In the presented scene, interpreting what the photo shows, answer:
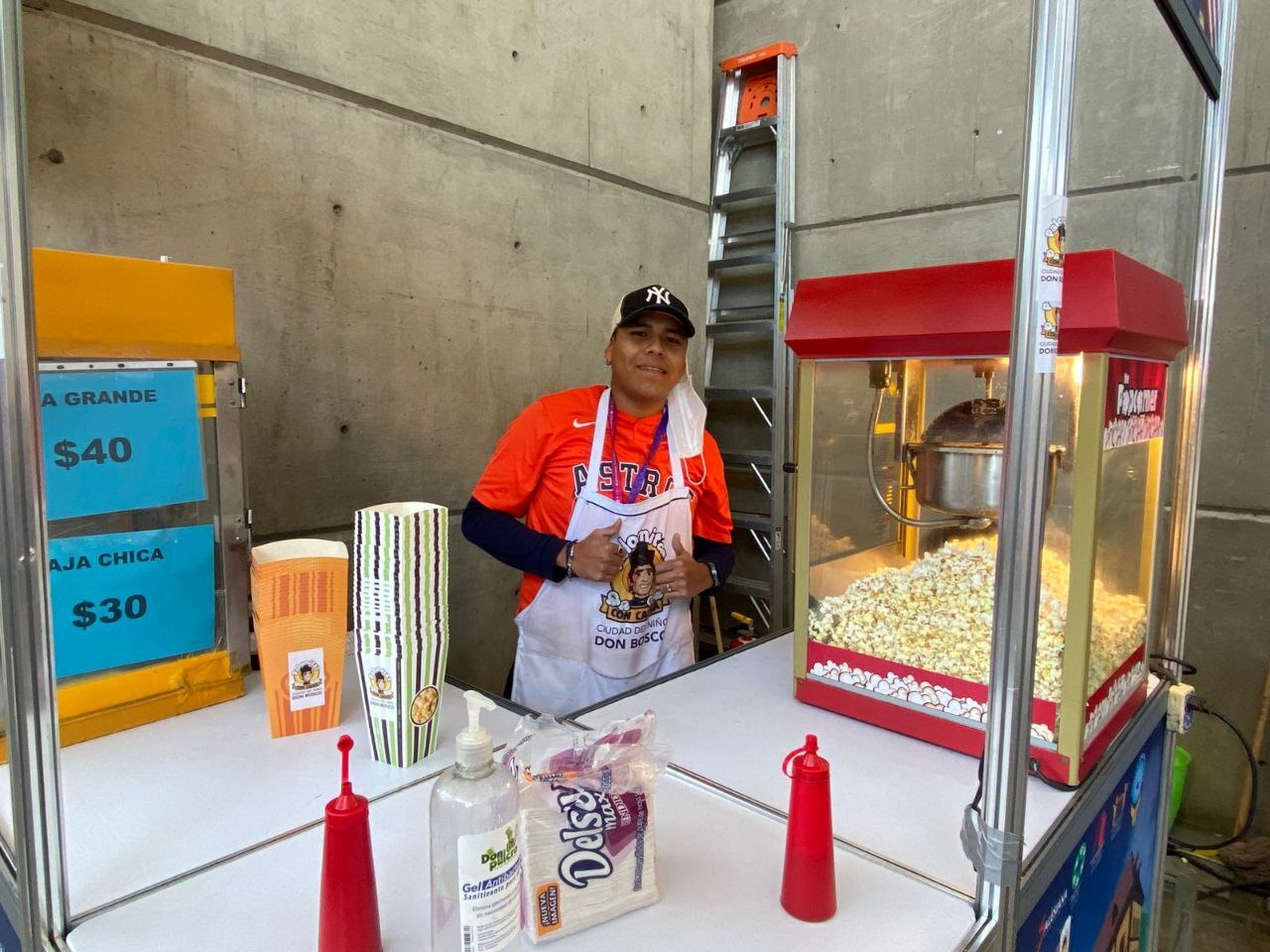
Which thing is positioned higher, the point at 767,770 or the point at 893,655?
the point at 893,655

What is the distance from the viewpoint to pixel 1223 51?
1.51m

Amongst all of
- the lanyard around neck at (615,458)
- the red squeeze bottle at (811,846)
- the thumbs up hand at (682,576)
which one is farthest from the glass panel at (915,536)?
the lanyard around neck at (615,458)

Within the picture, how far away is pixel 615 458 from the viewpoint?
1967mm

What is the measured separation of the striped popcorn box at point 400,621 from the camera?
A: 1.06m

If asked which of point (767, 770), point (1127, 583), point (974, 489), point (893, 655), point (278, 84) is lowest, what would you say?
point (767, 770)

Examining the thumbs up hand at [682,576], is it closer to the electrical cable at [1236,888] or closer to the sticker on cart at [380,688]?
the sticker on cart at [380,688]

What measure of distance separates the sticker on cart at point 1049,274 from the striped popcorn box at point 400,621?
774 millimetres

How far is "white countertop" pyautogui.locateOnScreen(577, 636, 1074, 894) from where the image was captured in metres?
0.97

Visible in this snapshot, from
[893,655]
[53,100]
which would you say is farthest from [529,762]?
[53,100]

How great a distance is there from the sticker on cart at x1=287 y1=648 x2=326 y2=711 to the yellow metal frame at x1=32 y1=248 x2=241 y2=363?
538 mm

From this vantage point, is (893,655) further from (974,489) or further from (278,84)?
(278,84)

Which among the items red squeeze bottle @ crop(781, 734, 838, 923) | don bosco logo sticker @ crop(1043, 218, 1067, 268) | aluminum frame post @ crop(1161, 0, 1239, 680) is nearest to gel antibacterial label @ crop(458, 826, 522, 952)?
red squeeze bottle @ crop(781, 734, 838, 923)

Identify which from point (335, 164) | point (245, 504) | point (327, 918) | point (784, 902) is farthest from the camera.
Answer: point (335, 164)

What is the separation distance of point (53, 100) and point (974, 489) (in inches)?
79.7
